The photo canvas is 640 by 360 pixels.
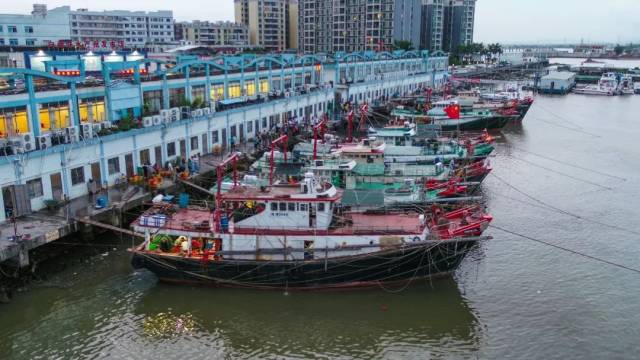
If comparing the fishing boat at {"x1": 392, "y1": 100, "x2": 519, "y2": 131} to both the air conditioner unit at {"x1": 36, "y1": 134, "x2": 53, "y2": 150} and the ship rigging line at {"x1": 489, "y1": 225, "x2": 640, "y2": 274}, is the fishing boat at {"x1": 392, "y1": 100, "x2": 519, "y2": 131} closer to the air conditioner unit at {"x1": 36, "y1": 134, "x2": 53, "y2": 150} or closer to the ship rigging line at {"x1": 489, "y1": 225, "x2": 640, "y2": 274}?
the ship rigging line at {"x1": 489, "y1": 225, "x2": 640, "y2": 274}

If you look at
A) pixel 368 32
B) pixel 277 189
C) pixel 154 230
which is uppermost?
pixel 368 32

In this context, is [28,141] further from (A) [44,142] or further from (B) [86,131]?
(B) [86,131]

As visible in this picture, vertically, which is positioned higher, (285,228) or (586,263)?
(285,228)

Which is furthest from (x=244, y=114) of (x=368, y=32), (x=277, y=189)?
(x=368, y=32)

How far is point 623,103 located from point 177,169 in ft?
279

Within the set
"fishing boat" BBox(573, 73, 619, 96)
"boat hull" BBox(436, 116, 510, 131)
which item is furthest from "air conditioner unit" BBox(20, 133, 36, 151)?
"fishing boat" BBox(573, 73, 619, 96)

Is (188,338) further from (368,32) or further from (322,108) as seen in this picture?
(368,32)

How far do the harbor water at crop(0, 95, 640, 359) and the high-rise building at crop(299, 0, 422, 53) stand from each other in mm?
110073

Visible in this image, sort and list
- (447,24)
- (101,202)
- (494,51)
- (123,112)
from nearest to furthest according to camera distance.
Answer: (101,202) < (123,112) < (494,51) < (447,24)

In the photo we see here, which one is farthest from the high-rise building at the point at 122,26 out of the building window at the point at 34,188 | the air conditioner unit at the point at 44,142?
the building window at the point at 34,188

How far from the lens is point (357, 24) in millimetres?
144500

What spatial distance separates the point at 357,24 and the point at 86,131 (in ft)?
403

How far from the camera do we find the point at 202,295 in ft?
75.3

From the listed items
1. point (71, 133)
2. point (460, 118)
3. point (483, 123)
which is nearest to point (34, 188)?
point (71, 133)
